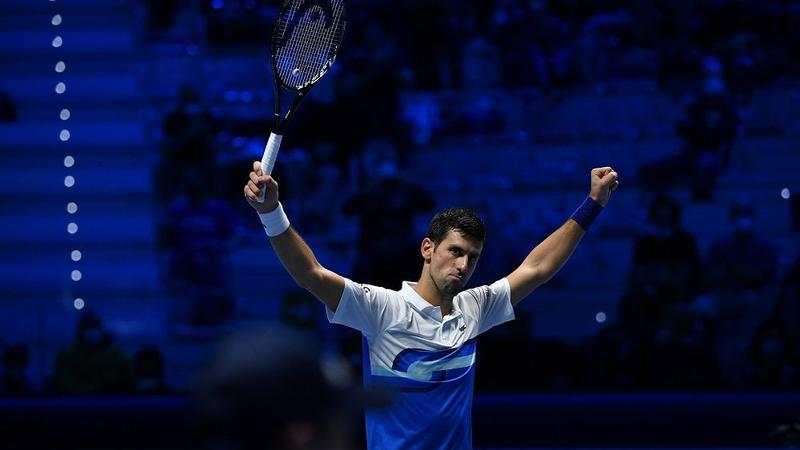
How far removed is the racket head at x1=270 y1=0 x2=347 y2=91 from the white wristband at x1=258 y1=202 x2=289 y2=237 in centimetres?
82

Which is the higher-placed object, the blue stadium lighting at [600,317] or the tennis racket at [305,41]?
the tennis racket at [305,41]

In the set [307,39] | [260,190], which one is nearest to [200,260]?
[307,39]

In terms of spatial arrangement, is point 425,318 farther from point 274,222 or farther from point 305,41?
point 305,41

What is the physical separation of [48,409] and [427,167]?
336cm

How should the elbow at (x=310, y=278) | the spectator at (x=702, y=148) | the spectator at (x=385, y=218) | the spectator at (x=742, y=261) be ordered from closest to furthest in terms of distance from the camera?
the elbow at (x=310, y=278) → the spectator at (x=385, y=218) → the spectator at (x=742, y=261) → the spectator at (x=702, y=148)

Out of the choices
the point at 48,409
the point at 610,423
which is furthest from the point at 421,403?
the point at 48,409

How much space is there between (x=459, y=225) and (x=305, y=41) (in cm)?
Answer: 104

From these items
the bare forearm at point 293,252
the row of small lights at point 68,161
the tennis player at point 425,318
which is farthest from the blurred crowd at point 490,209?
the bare forearm at point 293,252

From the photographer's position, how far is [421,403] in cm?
369

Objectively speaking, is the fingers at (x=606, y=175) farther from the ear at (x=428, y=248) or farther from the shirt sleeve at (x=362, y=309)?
the shirt sleeve at (x=362, y=309)

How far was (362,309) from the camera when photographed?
12.2 feet

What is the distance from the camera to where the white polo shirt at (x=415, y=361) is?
3668 millimetres

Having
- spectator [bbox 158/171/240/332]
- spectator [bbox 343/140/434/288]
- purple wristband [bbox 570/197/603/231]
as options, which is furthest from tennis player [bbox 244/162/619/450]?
spectator [bbox 158/171/240/332]

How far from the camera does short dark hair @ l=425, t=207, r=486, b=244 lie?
3824 millimetres
